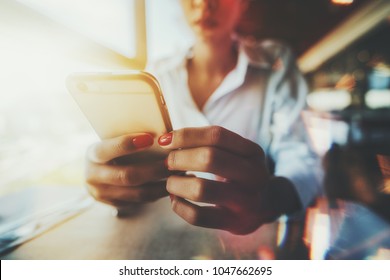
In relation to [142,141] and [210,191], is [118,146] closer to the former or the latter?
[142,141]

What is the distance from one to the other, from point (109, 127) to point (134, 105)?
105 millimetres

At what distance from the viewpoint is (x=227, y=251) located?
71cm

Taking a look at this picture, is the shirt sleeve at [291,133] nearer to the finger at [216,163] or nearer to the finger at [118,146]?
the finger at [216,163]

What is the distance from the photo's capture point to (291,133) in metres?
0.87

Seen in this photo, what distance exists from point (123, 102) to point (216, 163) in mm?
267

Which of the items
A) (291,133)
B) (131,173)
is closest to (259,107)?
(291,133)

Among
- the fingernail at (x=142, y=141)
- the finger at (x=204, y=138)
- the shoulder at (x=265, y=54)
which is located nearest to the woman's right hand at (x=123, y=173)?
the fingernail at (x=142, y=141)

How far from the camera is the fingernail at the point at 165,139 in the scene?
0.57 meters

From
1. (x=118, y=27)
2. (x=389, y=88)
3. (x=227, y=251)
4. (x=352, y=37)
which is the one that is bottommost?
(x=389, y=88)

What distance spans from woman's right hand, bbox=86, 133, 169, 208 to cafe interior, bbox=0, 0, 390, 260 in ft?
0.27

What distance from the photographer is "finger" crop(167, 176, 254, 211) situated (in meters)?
0.57

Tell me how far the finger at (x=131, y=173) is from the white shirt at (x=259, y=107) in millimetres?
212
